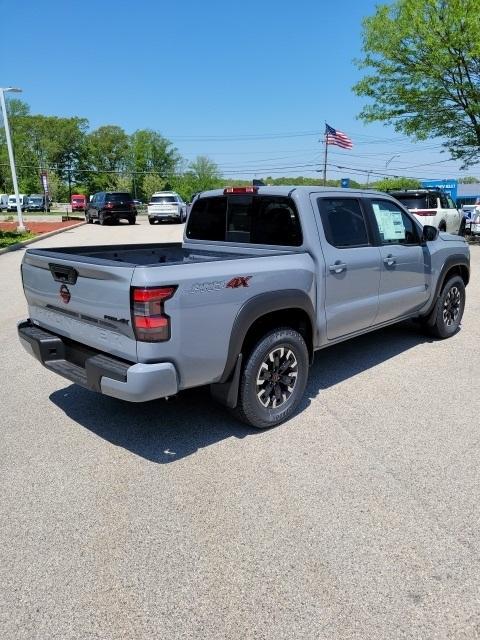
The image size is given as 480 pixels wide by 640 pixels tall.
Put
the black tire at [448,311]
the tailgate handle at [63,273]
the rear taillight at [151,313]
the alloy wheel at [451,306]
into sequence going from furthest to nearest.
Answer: the alloy wheel at [451,306]
the black tire at [448,311]
the tailgate handle at [63,273]
the rear taillight at [151,313]

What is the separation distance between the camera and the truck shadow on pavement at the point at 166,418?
141 inches

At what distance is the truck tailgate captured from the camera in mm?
2994

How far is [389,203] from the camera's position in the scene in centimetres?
512

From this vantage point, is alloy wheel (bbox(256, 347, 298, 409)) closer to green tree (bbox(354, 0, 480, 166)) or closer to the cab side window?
the cab side window

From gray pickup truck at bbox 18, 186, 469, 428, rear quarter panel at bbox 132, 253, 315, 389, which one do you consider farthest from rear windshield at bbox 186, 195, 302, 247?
rear quarter panel at bbox 132, 253, 315, 389

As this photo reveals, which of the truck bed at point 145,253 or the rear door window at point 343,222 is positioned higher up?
the rear door window at point 343,222

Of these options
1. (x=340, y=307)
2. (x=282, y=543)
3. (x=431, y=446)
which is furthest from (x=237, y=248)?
(x=282, y=543)

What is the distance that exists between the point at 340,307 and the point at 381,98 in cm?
1941

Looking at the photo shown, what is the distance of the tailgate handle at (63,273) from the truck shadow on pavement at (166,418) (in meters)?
1.21

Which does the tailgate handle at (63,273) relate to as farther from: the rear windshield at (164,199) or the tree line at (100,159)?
the tree line at (100,159)

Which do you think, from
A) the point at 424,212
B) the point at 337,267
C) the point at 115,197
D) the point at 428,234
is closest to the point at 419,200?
the point at 424,212

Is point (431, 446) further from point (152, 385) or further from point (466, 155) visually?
point (466, 155)

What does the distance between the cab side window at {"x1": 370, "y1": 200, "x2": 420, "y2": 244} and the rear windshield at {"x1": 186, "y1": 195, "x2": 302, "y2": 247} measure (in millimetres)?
1140

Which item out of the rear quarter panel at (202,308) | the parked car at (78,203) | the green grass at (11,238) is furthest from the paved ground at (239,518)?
the parked car at (78,203)
